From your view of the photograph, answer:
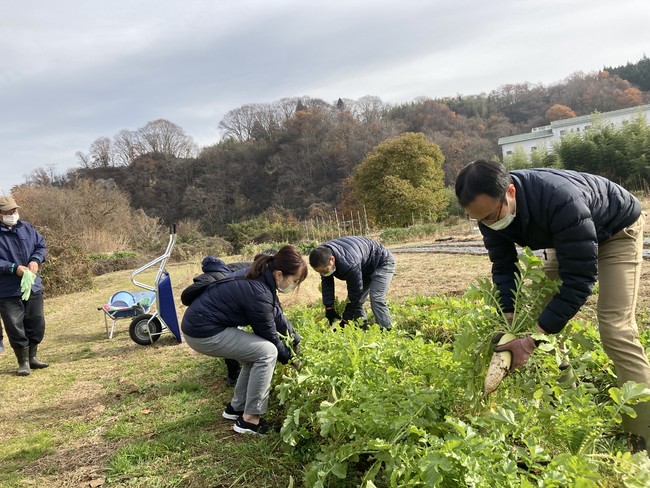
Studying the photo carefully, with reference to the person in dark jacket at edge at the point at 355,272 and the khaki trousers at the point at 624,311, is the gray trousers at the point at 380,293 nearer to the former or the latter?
the person in dark jacket at edge at the point at 355,272

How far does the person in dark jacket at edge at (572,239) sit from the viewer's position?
2.10m

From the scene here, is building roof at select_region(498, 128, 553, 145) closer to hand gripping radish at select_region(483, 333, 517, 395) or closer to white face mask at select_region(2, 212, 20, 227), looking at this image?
white face mask at select_region(2, 212, 20, 227)

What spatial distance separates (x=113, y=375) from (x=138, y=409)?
157 cm

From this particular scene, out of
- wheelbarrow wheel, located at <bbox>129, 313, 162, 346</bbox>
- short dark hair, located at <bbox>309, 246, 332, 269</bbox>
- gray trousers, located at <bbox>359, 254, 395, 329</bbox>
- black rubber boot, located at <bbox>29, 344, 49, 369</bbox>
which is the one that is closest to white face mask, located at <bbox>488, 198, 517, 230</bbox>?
short dark hair, located at <bbox>309, 246, 332, 269</bbox>

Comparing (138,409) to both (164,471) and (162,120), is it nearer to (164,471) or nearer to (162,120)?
(164,471)

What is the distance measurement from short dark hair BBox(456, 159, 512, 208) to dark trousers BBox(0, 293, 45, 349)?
5749mm

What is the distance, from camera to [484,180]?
208 cm

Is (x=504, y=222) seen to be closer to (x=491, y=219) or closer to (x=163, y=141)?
(x=491, y=219)

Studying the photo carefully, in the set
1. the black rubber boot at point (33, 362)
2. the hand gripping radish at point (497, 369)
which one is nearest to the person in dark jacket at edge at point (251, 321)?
the hand gripping radish at point (497, 369)

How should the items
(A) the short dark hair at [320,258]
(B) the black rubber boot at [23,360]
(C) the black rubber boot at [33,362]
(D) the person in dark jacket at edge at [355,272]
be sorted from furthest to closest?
(C) the black rubber boot at [33,362] < (B) the black rubber boot at [23,360] < (D) the person in dark jacket at edge at [355,272] < (A) the short dark hair at [320,258]

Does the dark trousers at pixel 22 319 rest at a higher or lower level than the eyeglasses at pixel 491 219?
lower

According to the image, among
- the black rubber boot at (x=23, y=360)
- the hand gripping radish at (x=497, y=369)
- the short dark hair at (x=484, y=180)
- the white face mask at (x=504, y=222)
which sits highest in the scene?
the short dark hair at (x=484, y=180)

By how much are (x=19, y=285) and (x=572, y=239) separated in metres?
6.05

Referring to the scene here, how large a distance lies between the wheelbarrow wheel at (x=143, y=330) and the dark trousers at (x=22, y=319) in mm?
1223
